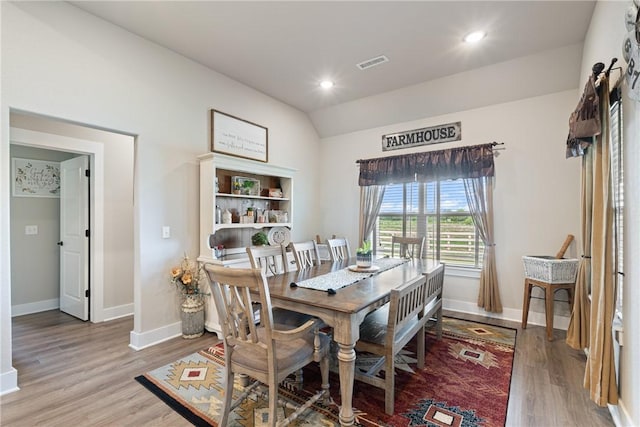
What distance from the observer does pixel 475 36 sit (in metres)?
2.88

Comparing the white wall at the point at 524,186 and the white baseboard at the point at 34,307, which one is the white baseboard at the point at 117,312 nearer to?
the white baseboard at the point at 34,307

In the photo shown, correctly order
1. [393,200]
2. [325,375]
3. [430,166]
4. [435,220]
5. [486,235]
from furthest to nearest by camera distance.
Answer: [393,200] → [435,220] → [430,166] → [486,235] → [325,375]

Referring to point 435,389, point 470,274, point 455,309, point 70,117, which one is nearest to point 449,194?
point 470,274

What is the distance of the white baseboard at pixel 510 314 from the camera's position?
135 inches

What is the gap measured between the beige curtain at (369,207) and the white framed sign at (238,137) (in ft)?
5.61

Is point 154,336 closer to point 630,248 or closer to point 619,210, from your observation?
point 630,248

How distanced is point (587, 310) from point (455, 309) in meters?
1.78

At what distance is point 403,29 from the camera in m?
2.78

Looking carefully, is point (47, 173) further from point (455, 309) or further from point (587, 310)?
point (587, 310)

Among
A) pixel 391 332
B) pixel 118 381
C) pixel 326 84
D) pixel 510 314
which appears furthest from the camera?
pixel 326 84

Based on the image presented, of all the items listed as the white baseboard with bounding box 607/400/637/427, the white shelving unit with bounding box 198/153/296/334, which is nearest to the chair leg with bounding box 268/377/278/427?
the white shelving unit with bounding box 198/153/296/334

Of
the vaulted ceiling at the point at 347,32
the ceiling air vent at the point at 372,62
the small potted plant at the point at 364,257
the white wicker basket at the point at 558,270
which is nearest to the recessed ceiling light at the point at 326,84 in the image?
the vaulted ceiling at the point at 347,32

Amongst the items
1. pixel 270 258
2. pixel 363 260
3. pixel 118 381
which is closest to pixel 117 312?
pixel 118 381

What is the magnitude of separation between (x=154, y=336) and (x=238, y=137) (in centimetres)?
255
